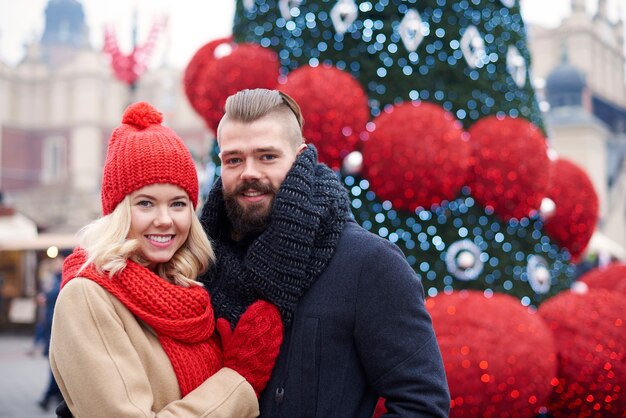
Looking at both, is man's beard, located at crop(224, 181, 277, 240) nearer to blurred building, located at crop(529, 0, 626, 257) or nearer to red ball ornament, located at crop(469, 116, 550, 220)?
red ball ornament, located at crop(469, 116, 550, 220)

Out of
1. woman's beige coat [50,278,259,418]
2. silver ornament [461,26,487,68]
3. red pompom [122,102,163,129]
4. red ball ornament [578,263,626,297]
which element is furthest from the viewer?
silver ornament [461,26,487,68]

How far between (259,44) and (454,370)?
7.06 feet

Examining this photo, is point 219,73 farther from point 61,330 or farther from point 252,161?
point 61,330

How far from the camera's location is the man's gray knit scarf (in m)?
1.95

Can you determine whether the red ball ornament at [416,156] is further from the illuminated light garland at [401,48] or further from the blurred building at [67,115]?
the blurred building at [67,115]

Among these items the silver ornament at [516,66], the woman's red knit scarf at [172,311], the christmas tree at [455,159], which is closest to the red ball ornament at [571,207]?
the christmas tree at [455,159]

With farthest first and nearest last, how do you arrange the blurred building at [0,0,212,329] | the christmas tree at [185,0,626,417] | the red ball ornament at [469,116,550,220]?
1. the blurred building at [0,0,212,329]
2. the red ball ornament at [469,116,550,220]
3. the christmas tree at [185,0,626,417]

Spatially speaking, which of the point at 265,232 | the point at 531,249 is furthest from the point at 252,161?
the point at 531,249

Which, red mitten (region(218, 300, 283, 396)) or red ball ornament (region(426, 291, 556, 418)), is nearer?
red mitten (region(218, 300, 283, 396))

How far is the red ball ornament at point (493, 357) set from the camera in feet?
10.5

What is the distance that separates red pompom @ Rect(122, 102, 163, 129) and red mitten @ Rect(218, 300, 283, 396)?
2.05ft

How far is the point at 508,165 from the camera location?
381cm

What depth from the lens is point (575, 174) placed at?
448 cm

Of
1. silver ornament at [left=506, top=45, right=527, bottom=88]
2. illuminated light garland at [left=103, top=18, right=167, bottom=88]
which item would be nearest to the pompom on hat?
silver ornament at [left=506, top=45, right=527, bottom=88]
